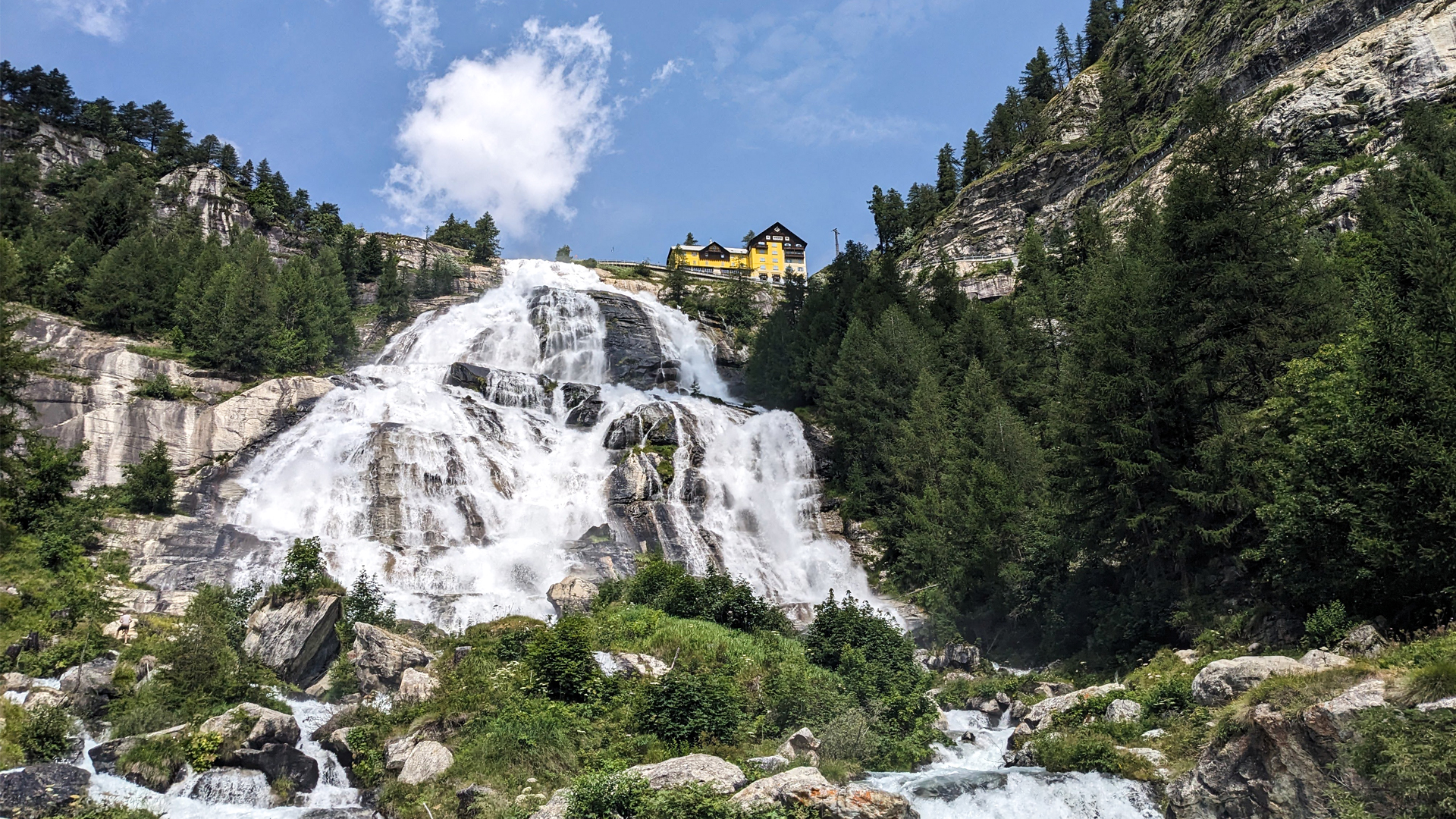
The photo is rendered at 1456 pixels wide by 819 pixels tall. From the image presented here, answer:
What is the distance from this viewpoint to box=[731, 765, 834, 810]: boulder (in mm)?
10766

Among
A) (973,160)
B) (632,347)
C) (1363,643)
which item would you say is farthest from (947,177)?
(1363,643)

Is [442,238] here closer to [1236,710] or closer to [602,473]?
[602,473]

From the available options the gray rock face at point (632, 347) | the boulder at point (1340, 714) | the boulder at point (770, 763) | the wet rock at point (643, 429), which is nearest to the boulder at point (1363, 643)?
the boulder at point (1340, 714)

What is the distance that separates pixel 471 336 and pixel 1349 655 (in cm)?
5909

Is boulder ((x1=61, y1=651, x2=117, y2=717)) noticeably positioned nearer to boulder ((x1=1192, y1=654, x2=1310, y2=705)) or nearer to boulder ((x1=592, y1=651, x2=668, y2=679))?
boulder ((x1=592, y1=651, x2=668, y2=679))

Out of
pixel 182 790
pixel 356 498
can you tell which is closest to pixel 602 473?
pixel 356 498

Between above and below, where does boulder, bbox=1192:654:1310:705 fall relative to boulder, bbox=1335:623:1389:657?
below

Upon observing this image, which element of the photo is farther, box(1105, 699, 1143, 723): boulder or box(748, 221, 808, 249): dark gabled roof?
box(748, 221, 808, 249): dark gabled roof

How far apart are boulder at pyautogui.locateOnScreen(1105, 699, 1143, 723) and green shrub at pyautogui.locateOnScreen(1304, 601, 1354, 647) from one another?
345 cm

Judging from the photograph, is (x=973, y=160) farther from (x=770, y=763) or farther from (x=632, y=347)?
(x=770, y=763)

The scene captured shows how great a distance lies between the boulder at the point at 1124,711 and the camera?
14812 millimetres

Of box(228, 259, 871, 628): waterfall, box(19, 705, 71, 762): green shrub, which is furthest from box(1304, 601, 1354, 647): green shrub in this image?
box(19, 705, 71, 762): green shrub

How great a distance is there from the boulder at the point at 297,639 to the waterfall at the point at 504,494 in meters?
5.68

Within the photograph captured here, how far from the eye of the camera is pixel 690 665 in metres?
17.9
